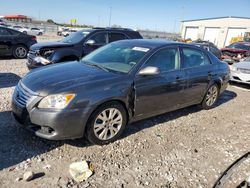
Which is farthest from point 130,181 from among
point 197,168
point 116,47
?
point 116,47

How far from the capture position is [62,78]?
3498mm

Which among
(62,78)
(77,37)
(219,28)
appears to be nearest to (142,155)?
(62,78)

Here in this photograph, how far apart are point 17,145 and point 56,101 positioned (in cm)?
96

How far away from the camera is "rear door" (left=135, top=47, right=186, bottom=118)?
3.87 m

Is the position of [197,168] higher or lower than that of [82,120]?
lower

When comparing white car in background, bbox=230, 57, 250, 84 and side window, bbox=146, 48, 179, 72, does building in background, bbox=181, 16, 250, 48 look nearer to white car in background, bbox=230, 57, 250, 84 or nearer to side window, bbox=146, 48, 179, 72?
white car in background, bbox=230, 57, 250, 84

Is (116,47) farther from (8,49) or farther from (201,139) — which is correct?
(8,49)

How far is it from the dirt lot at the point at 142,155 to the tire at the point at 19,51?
21.7 feet

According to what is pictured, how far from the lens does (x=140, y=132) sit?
418 centimetres

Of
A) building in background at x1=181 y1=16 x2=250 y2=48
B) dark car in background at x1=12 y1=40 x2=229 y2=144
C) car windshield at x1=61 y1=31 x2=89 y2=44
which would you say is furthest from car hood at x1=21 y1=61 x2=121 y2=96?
building in background at x1=181 y1=16 x2=250 y2=48

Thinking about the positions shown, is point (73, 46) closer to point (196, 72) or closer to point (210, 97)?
point (196, 72)

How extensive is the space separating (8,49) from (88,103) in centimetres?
893

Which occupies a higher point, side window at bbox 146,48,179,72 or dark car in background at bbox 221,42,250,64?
side window at bbox 146,48,179,72

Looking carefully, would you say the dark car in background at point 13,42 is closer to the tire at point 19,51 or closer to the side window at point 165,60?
the tire at point 19,51
